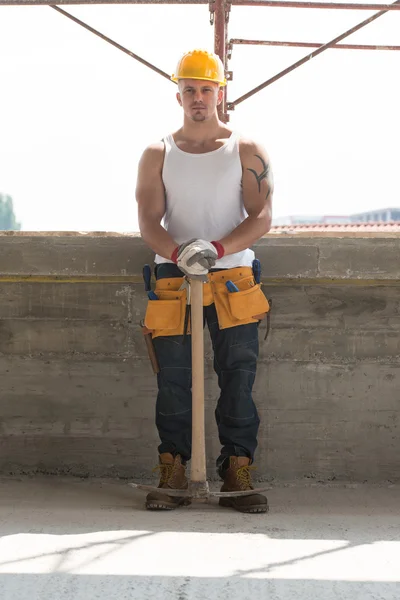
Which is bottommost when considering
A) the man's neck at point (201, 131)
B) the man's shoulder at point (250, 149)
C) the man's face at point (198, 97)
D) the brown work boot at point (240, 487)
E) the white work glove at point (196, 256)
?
the brown work boot at point (240, 487)

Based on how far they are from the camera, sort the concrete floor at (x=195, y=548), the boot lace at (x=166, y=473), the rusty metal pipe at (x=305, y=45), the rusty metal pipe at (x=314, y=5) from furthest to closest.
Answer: the rusty metal pipe at (x=305, y=45) → the rusty metal pipe at (x=314, y=5) → the boot lace at (x=166, y=473) → the concrete floor at (x=195, y=548)

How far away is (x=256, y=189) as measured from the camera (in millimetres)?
3811

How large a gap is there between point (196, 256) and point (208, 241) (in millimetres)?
253

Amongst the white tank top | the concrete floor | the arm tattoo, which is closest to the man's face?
the white tank top

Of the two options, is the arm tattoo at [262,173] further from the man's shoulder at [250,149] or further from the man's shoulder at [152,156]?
the man's shoulder at [152,156]

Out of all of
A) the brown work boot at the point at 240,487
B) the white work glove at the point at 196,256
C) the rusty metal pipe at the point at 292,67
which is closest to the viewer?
the white work glove at the point at 196,256

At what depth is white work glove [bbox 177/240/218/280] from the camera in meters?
3.51

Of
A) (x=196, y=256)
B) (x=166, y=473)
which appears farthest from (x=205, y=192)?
(x=166, y=473)

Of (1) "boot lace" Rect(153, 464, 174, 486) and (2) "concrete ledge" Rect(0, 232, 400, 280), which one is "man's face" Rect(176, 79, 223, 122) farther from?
(1) "boot lace" Rect(153, 464, 174, 486)

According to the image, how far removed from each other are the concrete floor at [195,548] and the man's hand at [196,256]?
1.05m

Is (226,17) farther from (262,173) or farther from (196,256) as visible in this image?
(196,256)

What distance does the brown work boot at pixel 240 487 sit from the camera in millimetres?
3715

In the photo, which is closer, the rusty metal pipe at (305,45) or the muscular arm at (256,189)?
the muscular arm at (256,189)

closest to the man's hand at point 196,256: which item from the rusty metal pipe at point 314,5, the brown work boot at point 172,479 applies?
the brown work boot at point 172,479
